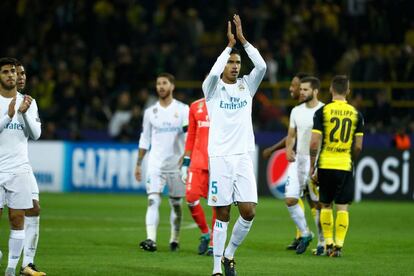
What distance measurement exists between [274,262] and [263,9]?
18140mm

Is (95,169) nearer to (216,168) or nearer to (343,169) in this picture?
(343,169)

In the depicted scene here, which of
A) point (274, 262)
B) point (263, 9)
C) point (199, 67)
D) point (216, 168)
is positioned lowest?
point (274, 262)

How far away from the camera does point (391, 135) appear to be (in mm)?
26969

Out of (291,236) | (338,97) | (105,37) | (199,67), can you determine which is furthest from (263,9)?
(338,97)

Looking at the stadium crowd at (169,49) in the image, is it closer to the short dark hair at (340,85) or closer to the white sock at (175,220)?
the white sock at (175,220)

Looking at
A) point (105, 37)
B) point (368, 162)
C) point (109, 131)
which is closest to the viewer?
point (368, 162)

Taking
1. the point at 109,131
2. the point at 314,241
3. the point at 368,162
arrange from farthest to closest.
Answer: the point at 109,131 < the point at 368,162 < the point at 314,241

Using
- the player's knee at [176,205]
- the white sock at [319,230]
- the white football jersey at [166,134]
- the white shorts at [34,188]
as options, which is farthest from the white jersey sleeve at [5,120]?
the white sock at [319,230]

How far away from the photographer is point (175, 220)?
14859 mm

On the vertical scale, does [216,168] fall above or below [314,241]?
above

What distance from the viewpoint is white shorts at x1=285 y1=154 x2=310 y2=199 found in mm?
14781

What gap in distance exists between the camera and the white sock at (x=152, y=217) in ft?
47.8

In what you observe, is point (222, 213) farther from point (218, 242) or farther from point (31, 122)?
point (31, 122)

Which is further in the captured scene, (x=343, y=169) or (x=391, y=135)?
(x=391, y=135)
